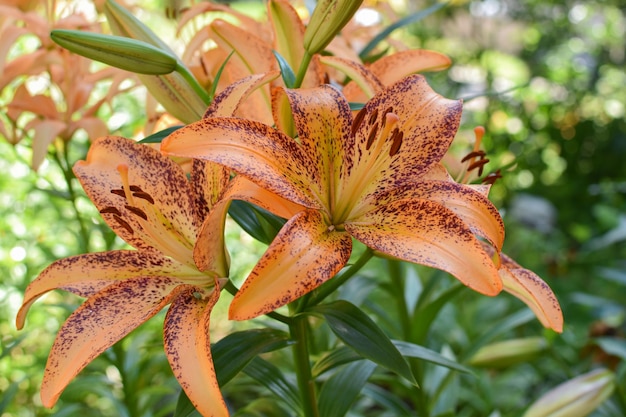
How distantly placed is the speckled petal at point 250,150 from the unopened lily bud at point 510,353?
68cm

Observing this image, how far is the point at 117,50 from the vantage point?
0.53 meters

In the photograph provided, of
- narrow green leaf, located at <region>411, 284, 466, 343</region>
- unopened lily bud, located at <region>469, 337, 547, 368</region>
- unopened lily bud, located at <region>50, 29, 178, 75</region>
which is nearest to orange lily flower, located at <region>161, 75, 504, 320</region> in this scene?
unopened lily bud, located at <region>50, 29, 178, 75</region>

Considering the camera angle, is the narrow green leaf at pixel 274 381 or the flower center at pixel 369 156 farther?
the narrow green leaf at pixel 274 381

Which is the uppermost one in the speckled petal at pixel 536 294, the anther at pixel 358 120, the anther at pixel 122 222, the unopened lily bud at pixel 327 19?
the unopened lily bud at pixel 327 19

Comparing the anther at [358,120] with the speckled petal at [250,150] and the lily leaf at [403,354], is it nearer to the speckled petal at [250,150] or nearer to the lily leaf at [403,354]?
the speckled petal at [250,150]

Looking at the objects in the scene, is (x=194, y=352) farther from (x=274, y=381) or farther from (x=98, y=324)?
(x=274, y=381)

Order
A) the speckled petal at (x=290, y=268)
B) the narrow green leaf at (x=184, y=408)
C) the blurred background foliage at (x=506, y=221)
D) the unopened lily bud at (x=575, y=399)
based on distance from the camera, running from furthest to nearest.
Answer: the blurred background foliage at (x=506, y=221) < the unopened lily bud at (x=575, y=399) < the narrow green leaf at (x=184, y=408) < the speckled petal at (x=290, y=268)

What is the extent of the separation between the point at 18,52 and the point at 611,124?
3051mm

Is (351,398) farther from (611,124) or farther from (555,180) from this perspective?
(611,124)

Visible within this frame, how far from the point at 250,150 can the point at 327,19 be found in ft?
0.50

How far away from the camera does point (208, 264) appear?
504 millimetres

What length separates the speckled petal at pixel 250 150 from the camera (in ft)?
1.45

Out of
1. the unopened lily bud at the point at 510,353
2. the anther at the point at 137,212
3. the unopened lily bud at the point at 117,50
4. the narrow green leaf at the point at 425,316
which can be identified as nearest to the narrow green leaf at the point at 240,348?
the anther at the point at 137,212

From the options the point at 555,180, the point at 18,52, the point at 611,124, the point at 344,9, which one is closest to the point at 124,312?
the point at 344,9
